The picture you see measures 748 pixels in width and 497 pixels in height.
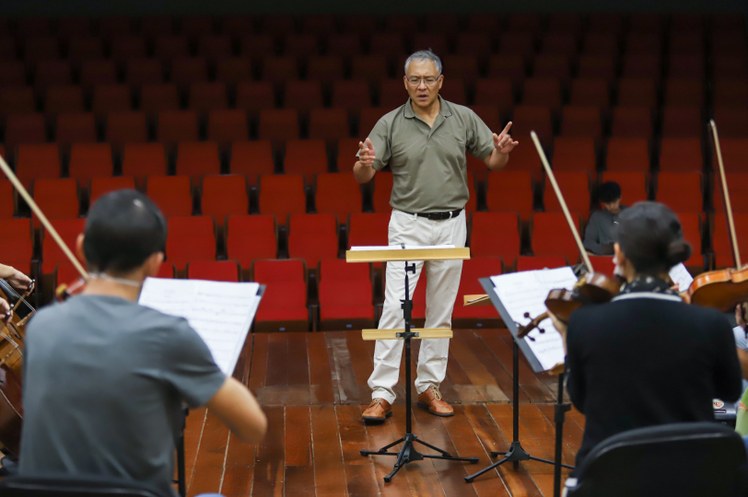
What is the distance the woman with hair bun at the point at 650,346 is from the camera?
6.14 feet

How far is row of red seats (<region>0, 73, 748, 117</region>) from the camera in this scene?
6629 millimetres

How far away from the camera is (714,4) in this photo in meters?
8.52

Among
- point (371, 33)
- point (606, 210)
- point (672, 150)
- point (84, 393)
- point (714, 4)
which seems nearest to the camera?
point (84, 393)

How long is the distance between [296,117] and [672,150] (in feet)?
7.88

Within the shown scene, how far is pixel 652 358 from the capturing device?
1871 mm

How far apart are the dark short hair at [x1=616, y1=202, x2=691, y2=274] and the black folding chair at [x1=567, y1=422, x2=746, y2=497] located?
1.08ft

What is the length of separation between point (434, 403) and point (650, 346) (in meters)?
1.93

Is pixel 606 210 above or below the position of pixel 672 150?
below

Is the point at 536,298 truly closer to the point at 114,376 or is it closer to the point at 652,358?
the point at 652,358

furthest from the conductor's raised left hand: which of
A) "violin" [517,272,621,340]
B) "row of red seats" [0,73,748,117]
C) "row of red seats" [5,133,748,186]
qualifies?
"row of red seats" [0,73,748,117]

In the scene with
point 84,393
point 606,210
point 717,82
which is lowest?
point 84,393

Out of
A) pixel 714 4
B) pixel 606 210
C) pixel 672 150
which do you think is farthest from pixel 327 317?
pixel 714 4

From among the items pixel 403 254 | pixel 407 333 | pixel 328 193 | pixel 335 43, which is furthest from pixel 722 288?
pixel 335 43

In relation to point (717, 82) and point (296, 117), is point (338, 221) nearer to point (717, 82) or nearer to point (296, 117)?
point (296, 117)
